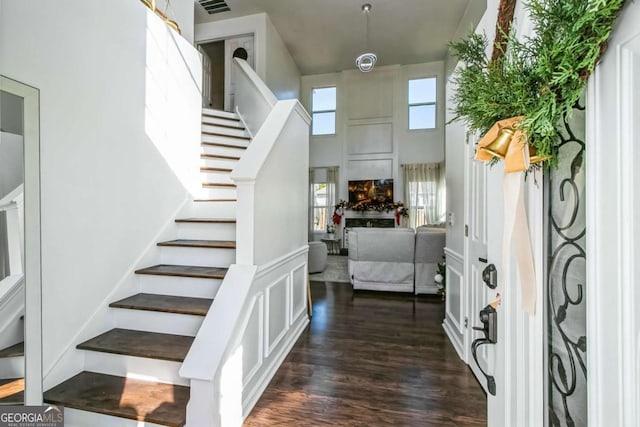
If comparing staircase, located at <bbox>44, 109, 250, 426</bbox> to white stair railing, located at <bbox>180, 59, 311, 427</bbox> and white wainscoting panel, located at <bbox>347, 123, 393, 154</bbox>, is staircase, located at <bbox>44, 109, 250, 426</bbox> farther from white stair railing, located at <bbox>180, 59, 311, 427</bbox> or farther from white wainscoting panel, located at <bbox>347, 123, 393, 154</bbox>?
white wainscoting panel, located at <bbox>347, 123, 393, 154</bbox>

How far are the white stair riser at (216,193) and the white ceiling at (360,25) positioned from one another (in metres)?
4.16

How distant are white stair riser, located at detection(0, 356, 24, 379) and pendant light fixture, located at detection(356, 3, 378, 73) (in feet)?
16.1

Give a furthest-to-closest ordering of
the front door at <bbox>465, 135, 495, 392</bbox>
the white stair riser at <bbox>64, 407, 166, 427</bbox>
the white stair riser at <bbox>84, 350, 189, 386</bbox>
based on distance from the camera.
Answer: the front door at <bbox>465, 135, 495, 392</bbox> → the white stair riser at <bbox>84, 350, 189, 386</bbox> → the white stair riser at <bbox>64, 407, 166, 427</bbox>

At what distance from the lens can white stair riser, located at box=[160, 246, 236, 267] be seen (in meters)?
2.26

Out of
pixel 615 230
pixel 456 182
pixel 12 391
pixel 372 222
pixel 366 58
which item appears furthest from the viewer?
pixel 372 222

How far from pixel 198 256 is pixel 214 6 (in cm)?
537

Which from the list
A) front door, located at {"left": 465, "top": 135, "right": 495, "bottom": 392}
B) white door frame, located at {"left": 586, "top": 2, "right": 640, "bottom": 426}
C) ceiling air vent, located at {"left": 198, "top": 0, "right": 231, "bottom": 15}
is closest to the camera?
white door frame, located at {"left": 586, "top": 2, "right": 640, "bottom": 426}

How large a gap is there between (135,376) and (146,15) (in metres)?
2.68

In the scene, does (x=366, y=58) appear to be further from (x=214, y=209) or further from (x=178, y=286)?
(x=178, y=286)

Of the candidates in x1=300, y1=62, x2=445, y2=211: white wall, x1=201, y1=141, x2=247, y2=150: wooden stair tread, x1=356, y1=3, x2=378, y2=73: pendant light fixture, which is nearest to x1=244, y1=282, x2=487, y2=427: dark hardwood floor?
x1=201, y1=141, x2=247, y2=150: wooden stair tread

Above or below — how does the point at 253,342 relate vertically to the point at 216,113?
below

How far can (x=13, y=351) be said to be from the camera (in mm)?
1343

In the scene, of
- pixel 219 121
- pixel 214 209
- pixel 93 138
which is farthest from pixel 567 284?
pixel 219 121

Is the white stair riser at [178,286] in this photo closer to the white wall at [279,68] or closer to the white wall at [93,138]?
the white wall at [93,138]
